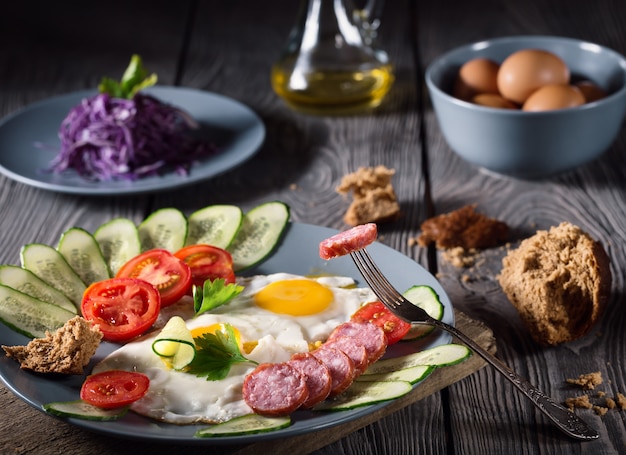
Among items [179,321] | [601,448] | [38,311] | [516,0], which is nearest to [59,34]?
[516,0]

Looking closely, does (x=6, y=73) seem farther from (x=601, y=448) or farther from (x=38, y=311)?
(x=601, y=448)

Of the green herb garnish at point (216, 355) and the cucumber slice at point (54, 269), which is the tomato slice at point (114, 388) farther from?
the cucumber slice at point (54, 269)

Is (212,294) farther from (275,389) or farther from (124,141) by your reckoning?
(124,141)

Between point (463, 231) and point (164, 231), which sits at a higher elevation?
point (164, 231)

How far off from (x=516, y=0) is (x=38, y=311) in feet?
13.2

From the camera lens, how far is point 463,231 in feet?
10.7

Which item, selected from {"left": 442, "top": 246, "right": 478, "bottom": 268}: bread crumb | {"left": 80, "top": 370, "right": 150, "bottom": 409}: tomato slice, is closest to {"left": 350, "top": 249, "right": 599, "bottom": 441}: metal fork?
{"left": 80, "top": 370, "right": 150, "bottom": 409}: tomato slice

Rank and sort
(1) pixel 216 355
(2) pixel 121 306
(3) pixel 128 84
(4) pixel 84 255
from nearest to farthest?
(1) pixel 216 355, (2) pixel 121 306, (4) pixel 84 255, (3) pixel 128 84

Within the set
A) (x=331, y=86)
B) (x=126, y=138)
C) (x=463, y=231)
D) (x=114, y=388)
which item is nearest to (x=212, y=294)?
(x=114, y=388)

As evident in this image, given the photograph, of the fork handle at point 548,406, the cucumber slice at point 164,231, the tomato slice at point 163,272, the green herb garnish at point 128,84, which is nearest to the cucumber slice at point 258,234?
the cucumber slice at point 164,231

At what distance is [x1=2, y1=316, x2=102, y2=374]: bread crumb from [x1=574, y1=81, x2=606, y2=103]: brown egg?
92.1 inches

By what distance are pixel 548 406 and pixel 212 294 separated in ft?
3.06

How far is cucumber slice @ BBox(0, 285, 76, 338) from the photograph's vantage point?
2.47 m

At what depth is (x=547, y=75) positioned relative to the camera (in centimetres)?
363
